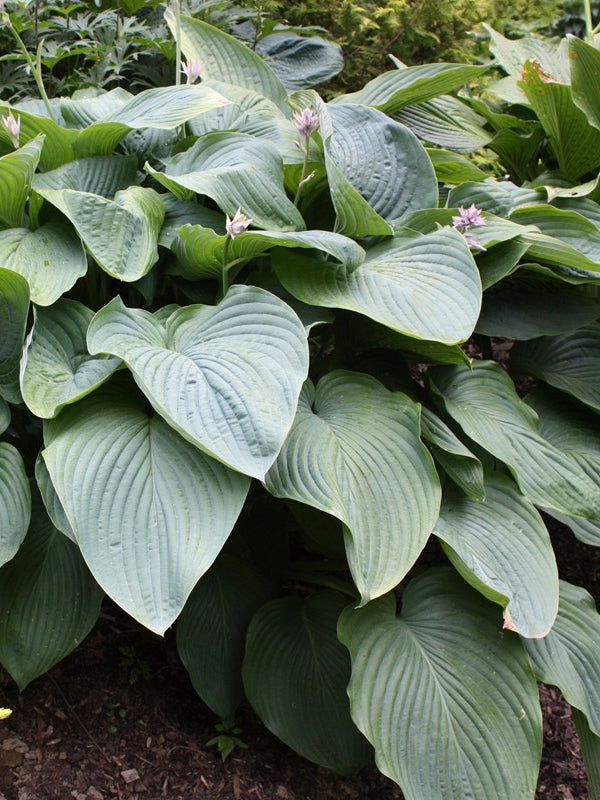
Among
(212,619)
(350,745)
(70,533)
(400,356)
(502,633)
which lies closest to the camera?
(70,533)

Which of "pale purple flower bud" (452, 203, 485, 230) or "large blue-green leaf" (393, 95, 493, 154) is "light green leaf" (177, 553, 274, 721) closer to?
"pale purple flower bud" (452, 203, 485, 230)

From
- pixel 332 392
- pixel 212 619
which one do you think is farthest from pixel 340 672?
pixel 332 392

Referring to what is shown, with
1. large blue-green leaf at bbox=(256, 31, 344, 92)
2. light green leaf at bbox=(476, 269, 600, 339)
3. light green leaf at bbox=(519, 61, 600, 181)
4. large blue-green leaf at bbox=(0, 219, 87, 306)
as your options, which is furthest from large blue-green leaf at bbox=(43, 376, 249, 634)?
large blue-green leaf at bbox=(256, 31, 344, 92)

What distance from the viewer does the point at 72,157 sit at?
1983 millimetres

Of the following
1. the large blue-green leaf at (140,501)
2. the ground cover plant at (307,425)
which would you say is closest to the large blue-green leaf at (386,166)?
the ground cover plant at (307,425)

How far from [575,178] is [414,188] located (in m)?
0.84

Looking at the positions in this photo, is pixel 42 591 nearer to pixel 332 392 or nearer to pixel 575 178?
pixel 332 392

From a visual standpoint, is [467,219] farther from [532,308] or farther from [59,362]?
[59,362]

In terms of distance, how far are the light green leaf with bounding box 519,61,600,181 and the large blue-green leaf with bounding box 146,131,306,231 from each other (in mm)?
950

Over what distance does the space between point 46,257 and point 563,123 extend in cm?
Answer: 164

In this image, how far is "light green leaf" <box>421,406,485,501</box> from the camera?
5.23ft

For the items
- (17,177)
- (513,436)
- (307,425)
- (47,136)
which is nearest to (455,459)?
(513,436)

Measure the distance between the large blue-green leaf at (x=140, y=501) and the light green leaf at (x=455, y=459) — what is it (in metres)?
0.47

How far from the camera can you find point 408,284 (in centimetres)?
167
